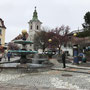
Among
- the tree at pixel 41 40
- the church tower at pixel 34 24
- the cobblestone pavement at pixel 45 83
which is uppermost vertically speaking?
the church tower at pixel 34 24

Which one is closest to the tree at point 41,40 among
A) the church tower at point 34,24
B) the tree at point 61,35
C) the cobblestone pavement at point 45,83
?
the tree at point 61,35

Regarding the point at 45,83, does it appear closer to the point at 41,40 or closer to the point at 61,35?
the point at 61,35

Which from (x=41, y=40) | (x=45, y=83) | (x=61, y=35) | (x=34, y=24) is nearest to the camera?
(x=45, y=83)

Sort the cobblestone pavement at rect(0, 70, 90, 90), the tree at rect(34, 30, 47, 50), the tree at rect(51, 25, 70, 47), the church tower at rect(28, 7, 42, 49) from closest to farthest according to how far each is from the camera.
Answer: the cobblestone pavement at rect(0, 70, 90, 90)
the tree at rect(51, 25, 70, 47)
the tree at rect(34, 30, 47, 50)
the church tower at rect(28, 7, 42, 49)

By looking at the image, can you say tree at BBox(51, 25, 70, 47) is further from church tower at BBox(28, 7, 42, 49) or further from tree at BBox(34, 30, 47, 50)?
church tower at BBox(28, 7, 42, 49)

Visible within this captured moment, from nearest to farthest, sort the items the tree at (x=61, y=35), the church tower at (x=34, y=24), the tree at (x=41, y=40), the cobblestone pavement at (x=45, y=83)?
the cobblestone pavement at (x=45, y=83), the tree at (x=61, y=35), the tree at (x=41, y=40), the church tower at (x=34, y=24)

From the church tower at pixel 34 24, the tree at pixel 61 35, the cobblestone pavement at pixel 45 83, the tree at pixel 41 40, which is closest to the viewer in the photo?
the cobblestone pavement at pixel 45 83

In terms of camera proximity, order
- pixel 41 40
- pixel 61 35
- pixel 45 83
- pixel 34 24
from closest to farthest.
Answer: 1. pixel 45 83
2. pixel 61 35
3. pixel 41 40
4. pixel 34 24

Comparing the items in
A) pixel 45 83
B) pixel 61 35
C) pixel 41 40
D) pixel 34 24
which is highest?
pixel 34 24

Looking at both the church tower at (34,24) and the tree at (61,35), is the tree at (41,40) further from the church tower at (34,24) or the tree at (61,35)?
the church tower at (34,24)

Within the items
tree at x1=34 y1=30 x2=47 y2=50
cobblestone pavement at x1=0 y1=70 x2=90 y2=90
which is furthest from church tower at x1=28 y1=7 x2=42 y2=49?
cobblestone pavement at x1=0 y1=70 x2=90 y2=90

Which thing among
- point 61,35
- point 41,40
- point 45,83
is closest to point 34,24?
point 41,40

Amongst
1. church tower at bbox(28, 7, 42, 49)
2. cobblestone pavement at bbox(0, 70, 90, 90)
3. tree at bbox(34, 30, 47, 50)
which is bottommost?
cobblestone pavement at bbox(0, 70, 90, 90)

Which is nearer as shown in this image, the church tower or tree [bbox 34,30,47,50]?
tree [bbox 34,30,47,50]
